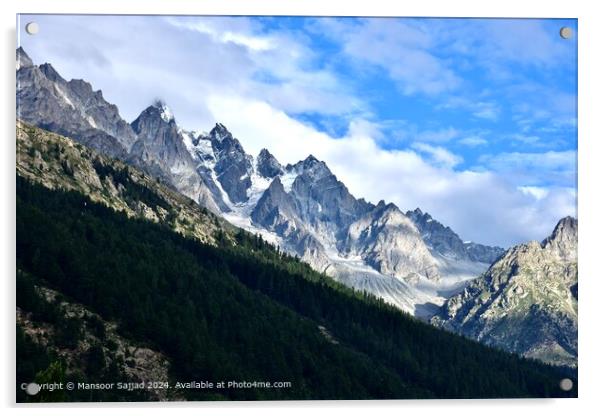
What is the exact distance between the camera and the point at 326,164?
41.2 m

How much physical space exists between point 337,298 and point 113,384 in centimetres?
→ 4433

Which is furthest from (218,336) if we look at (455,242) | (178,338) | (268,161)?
(455,242)

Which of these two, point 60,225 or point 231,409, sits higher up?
point 60,225

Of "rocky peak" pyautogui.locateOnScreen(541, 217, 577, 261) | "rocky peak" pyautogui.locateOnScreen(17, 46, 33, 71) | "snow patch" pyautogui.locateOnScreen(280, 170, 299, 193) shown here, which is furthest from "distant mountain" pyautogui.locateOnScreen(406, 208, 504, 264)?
"rocky peak" pyautogui.locateOnScreen(17, 46, 33, 71)

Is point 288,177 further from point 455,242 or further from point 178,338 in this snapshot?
point 178,338

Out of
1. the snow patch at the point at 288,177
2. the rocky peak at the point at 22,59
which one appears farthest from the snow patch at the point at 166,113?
the snow patch at the point at 288,177

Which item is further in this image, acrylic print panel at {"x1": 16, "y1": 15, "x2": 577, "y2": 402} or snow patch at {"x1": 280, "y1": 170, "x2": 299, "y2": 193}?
snow patch at {"x1": 280, "y1": 170, "x2": 299, "y2": 193}

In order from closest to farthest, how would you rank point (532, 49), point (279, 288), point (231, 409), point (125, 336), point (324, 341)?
1. point (231, 409)
2. point (532, 49)
3. point (125, 336)
4. point (324, 341)
5. point (279, 288)

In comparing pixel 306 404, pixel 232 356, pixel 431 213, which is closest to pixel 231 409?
pixel 306 404

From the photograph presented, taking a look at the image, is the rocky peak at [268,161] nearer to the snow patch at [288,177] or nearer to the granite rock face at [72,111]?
the snow patch at [288,177]

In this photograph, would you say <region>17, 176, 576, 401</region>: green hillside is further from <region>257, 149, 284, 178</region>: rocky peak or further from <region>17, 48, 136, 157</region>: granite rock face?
<region>257, 149, 284, 178</region>: rocky peak

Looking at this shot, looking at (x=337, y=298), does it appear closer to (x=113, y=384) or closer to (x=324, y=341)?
(x=324, y=341)

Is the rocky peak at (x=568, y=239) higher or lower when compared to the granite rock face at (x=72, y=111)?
lower

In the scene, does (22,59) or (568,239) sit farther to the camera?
(22,59)
